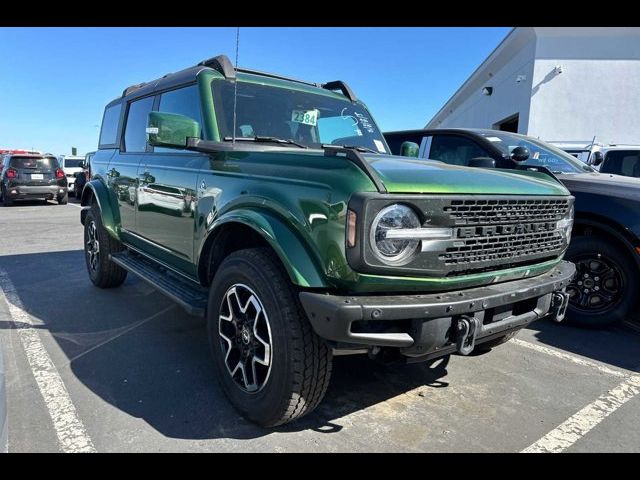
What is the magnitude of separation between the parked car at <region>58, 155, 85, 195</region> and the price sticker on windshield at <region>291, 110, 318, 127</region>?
744 inches

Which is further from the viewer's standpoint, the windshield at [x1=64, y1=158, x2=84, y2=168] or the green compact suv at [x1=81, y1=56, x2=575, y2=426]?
the windshield at [x1=64, y1=158, x2=84, y2=168]

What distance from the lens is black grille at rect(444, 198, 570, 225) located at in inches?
86.6

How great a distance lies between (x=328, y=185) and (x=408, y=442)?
4.74ft

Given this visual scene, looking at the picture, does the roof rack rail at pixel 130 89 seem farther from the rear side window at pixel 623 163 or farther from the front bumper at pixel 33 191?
the front bumper at pixel 33 191

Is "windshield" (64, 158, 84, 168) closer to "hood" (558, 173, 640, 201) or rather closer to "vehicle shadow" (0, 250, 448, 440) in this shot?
"vehicle shadow" (0, 250, 448, 440)

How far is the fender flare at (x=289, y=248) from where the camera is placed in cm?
215

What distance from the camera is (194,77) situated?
3350mm

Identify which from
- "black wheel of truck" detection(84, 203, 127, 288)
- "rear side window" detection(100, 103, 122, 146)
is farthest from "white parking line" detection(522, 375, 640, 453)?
"rear side window" detection(100, 103, 122, 146)

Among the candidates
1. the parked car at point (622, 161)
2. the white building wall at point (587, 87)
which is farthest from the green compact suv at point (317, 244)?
the white building wall at point (587, 87)

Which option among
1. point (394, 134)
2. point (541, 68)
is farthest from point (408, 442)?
point (541, 68)

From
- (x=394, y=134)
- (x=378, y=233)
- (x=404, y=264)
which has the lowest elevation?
(x=404, y=264)

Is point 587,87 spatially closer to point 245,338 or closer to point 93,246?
point 93,246

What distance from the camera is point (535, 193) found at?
8.55 feet
